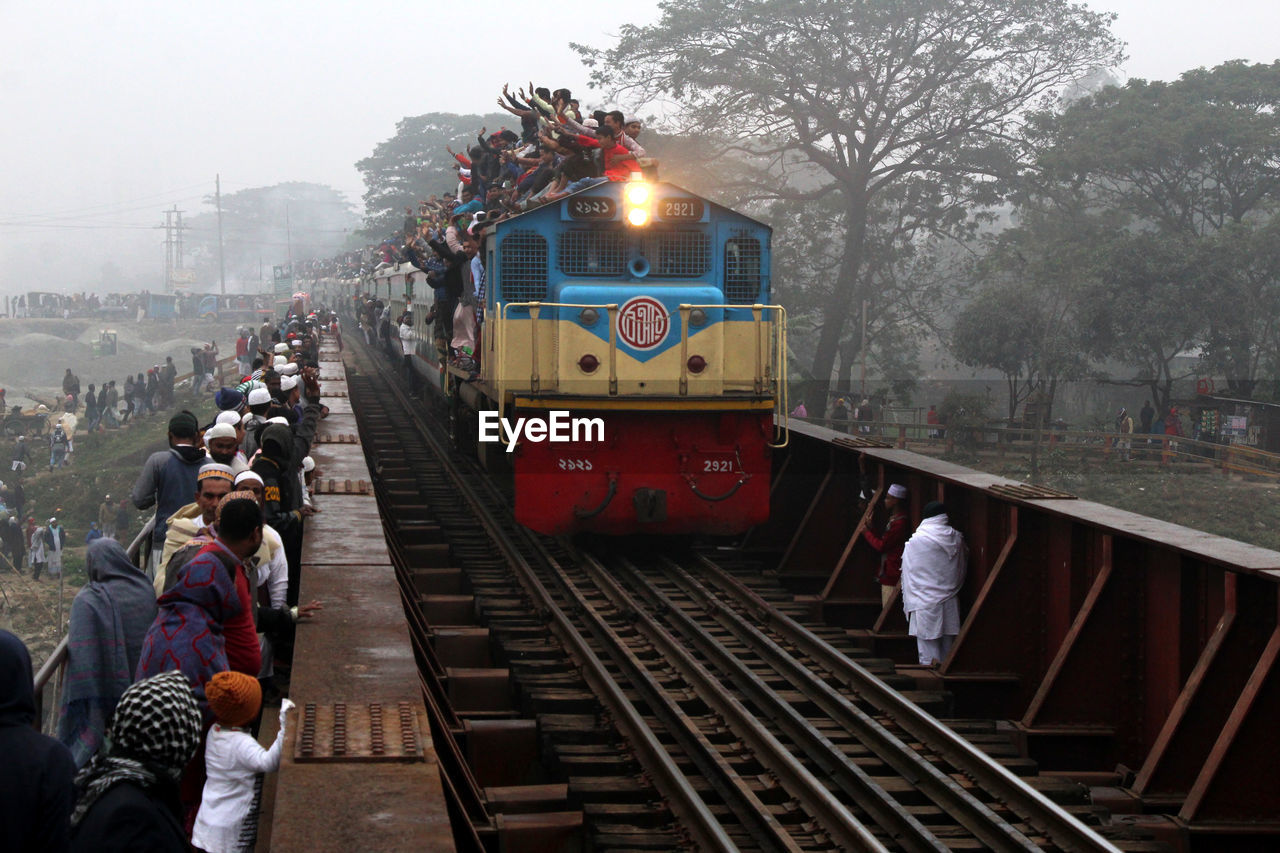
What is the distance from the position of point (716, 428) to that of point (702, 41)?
25.3 metres

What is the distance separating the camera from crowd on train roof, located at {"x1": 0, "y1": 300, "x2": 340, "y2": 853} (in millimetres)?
3086

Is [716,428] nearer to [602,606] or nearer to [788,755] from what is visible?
[602,606]

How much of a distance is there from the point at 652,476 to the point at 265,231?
14871 cm

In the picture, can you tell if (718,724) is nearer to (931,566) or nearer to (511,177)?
(931,566)

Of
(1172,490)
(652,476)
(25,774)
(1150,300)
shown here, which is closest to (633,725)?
(652,476)

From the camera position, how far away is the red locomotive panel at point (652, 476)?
11.3 metres

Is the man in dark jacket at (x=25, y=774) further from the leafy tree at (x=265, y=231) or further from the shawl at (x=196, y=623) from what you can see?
the leafy tree at (x=265, y=231)

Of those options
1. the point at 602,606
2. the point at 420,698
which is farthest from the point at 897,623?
the point at 420,698

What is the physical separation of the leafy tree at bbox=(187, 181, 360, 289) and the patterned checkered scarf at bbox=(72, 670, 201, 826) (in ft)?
444

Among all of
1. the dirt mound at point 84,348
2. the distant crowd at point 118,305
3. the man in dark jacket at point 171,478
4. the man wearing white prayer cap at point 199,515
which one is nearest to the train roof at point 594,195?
the man in dark jacket at point 171,478

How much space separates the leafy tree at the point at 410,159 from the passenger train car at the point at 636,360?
59.3 meters

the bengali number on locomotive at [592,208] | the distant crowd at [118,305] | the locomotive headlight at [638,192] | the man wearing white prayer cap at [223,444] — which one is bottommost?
the man wearing white prayer cap at [223,444]

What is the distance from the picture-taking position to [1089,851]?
566 centimetres

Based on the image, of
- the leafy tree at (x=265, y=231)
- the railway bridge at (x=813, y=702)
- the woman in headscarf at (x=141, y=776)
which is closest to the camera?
the woman in headscarf at (x=141, y=776)
